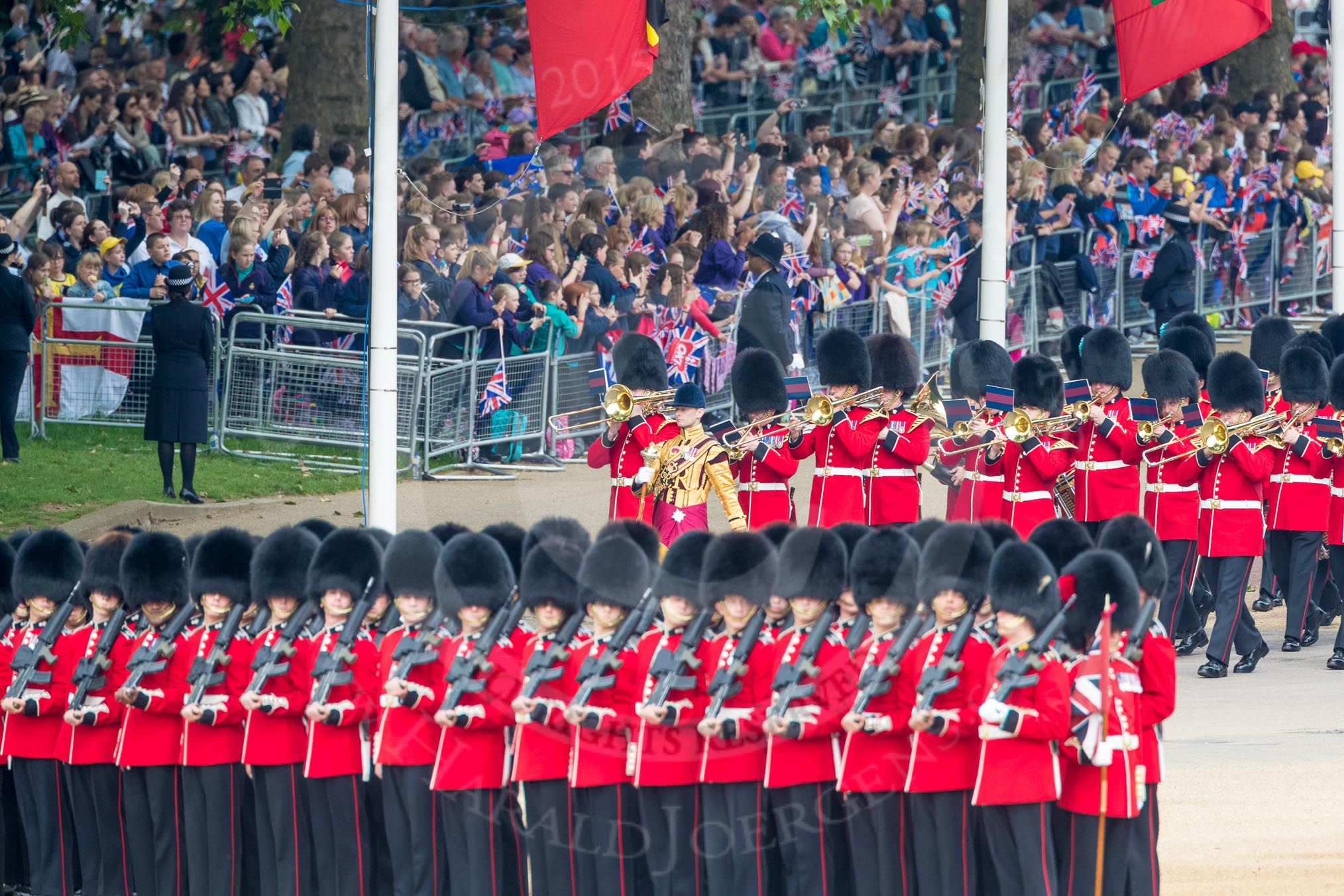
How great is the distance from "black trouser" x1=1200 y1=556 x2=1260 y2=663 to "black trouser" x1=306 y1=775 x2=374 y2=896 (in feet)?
15.0

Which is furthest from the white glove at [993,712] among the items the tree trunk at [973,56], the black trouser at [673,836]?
the tree trunk at [973,56]

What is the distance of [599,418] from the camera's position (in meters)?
14.3

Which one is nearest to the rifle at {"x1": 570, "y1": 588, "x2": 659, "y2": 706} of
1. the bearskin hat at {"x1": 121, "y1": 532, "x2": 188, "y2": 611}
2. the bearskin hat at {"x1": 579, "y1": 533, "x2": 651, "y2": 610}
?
the bearskin hat at {"x1": 579, "y1": 533, "x2": 651, "y2": 610}

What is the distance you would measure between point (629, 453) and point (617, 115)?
6.57 metres

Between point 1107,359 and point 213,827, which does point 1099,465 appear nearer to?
point 1107,359

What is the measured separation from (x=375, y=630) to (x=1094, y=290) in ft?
32.5

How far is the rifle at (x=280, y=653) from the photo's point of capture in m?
7.71

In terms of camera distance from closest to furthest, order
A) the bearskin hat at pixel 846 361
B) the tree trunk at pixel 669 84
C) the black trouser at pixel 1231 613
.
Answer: the black trouser at pixel 1231 613, the bearskin hat at pixel 846 361, the tree trunk at pixel 669 84

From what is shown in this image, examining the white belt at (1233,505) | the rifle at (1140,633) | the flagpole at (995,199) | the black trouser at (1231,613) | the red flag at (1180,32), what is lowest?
the black trouser at (1231,613)

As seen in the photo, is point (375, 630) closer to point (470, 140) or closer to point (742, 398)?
point (742, 398)

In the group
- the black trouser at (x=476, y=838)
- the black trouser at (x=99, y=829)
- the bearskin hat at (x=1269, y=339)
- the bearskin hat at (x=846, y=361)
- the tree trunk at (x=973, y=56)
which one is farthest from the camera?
the tree trunk at (x=973, y=56)

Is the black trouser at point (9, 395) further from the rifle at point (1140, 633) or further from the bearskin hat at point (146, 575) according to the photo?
the rifle at point (1140, 633)

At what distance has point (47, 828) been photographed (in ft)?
27.2

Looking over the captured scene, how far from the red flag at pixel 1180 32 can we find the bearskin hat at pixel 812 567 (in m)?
6.03
